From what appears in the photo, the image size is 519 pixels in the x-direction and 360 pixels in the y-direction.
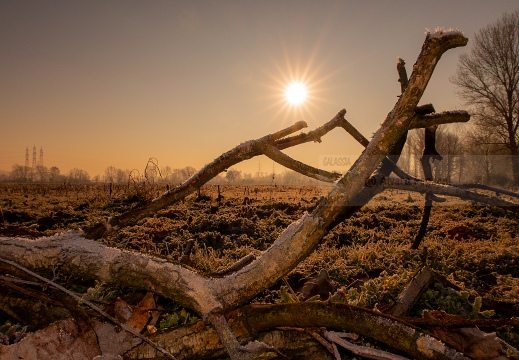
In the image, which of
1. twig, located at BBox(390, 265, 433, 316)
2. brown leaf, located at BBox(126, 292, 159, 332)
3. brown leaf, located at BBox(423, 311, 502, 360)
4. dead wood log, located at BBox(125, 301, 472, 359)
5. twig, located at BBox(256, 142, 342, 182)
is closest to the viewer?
dead wood log, located at BBox(125, 301, 472, 359)

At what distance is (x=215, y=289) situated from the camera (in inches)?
51.3

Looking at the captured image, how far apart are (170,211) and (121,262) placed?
30.3 feet

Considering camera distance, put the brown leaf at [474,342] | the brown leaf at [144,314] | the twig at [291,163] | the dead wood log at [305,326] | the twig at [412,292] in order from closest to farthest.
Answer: the dead wood log at [305,326]
the brown leaf at [474,342]
the brown leaf at [144,314]
the twig at [412,292]
the twig at [291,163]

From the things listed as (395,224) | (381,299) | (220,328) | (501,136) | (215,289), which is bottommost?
(395,224)

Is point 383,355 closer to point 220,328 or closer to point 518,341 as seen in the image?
point 220,328

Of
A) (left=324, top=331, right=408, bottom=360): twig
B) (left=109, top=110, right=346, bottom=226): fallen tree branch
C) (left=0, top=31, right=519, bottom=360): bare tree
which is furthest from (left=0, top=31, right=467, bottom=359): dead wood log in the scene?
(left=109, top=110, right=346, bottom=226): fallen tree branch

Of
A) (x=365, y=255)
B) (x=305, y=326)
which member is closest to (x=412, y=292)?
(x=305, y=326)

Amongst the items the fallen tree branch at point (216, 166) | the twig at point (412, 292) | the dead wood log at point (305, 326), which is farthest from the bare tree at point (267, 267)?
the twig at point (412, 292)

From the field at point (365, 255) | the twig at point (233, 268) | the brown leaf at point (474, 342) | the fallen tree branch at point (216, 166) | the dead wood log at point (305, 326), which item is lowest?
the field at point (365, 255)

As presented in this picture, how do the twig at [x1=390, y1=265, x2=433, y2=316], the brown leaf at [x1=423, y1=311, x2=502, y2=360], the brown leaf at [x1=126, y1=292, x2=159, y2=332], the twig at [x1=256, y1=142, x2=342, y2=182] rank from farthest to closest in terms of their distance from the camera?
the twig at [x1=256, y1=142, x2=342, y2=182] → the twig at [x1=390, y1=265, x2=433, y2=316] → the brown leaf at [x1=126, y1=292, x2=159, y2=332] → the brown leaf at [x1=423, y1=311, x2=502, y2=360]

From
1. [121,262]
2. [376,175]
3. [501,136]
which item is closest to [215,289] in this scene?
[121,262]

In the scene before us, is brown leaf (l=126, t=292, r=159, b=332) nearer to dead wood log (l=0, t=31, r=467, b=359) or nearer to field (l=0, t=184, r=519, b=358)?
field (l=0, t=184, r=519, b=358)

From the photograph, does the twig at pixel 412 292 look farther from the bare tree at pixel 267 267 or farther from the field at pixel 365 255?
the bare tree at pixel 267 267

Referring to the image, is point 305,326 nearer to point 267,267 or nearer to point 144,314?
point 267,267
